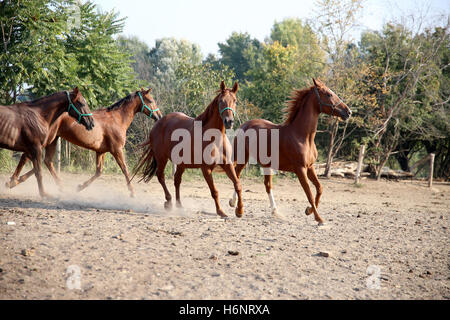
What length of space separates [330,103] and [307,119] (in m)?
0.45

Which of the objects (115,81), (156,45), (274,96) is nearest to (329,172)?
(274,96)

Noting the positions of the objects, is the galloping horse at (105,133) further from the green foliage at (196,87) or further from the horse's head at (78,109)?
the green foliage at (196,87)

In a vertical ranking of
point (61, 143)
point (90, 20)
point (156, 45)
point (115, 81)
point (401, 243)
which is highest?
point (156, 45)

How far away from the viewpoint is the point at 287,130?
277 inches

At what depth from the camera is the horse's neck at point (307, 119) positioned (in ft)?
22.4

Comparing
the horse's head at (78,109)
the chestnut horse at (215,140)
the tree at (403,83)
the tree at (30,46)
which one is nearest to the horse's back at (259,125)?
the chestnut horse at (215,140)

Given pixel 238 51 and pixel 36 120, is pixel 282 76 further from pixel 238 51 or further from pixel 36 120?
pixel 238 51

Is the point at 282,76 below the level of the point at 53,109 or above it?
above

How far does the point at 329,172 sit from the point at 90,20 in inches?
393

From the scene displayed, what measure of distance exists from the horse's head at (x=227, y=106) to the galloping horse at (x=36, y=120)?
2572 millimetres

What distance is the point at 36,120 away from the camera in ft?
22.6

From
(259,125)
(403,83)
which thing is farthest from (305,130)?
(403,83)
